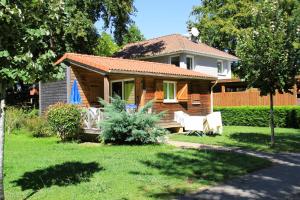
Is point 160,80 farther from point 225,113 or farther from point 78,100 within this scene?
point 225,113

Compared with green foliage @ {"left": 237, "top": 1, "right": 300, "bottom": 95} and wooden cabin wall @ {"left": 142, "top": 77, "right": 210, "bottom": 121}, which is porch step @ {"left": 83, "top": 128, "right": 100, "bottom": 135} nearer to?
wooden cabin wall @ {"left": 142, "top": 77, "right": 210, "bottom": 121}

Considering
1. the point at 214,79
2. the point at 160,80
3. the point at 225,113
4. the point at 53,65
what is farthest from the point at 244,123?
the point at 53,65

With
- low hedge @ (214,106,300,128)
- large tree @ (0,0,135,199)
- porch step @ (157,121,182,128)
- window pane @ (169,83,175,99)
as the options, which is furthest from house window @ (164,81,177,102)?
large tree @ (0,0,135,199)

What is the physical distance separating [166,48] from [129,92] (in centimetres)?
1173

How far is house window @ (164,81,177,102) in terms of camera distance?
22.1m

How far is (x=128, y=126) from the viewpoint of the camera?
50.1ft

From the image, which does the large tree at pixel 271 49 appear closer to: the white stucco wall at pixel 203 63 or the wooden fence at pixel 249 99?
the wooden fence at pixel 249 99

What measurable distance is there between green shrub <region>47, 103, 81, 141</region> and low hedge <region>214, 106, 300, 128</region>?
13.6 m

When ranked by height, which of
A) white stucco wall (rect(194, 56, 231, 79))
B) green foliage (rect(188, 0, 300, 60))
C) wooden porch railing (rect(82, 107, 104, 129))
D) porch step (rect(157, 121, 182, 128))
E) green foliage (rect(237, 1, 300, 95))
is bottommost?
porch step (rect(157, 121, 182, 128))

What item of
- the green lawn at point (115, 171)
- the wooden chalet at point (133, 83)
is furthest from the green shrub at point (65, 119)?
the green lawn at point (115, 171)

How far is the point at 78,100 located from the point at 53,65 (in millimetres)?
14022

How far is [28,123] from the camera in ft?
69.7

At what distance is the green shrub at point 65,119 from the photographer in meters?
16.7

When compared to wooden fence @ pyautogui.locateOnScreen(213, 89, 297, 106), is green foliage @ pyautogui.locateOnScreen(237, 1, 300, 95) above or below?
above
